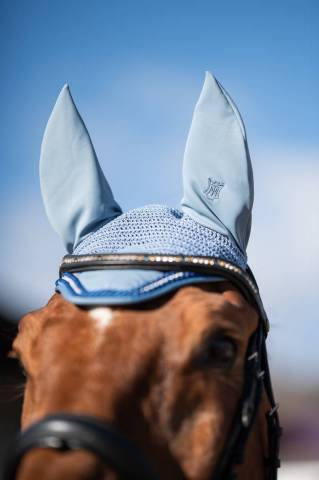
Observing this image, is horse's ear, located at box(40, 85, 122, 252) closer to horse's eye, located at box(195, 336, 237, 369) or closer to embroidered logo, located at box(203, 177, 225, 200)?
embroidered logo, located at box(203, 177, 225, 200)

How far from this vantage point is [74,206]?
1951mm

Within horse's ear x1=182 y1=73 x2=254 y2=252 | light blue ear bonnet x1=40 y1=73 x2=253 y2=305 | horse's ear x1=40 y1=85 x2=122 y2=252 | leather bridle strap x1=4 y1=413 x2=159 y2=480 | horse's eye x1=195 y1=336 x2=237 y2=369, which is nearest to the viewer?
leather bridle strap x1=4 y1=413 x2=159 y2=480

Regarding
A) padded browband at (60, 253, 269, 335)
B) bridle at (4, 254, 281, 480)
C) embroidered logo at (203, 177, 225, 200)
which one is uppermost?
embroidered logo at (203, 177, 225, 200)

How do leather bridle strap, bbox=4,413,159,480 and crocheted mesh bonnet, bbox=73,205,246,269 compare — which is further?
crocheted mesh bonnet, bbox=73,205,246,269

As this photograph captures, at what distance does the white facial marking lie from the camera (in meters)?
1.33

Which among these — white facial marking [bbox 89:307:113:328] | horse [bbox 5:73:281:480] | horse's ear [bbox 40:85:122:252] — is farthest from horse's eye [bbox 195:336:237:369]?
horse's ear [bbox 40:85:122:252]

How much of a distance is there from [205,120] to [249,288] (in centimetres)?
56

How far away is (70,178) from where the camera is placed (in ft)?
6.51

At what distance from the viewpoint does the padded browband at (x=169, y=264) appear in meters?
1.53

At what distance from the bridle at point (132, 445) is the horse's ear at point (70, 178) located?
0.22 m

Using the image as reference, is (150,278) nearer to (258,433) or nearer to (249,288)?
(249,288)

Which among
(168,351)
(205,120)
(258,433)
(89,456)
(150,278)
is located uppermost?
(205,120)

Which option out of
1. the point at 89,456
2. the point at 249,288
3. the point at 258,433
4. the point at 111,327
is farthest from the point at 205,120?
the point at 89,456

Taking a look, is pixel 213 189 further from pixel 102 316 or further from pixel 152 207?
pixel 102 316
